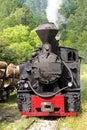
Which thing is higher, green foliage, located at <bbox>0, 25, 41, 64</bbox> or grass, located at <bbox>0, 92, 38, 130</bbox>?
green foliage, located at <bbox>0, 25, 41, 64</bbox>

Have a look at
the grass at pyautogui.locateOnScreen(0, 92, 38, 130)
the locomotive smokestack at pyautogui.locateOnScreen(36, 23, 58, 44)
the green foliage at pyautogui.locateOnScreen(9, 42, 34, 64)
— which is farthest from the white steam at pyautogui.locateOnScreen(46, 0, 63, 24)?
the locomotive smokestack at pyautogui.locateOnScreen(36, 23, 58, 44)

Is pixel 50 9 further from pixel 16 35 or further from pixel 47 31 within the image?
pixel 47 31

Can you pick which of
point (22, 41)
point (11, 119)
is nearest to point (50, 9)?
point (22, 41)

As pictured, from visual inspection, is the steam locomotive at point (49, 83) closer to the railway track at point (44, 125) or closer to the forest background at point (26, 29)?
the railway track at point (44, 125)

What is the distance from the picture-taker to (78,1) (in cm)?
7819

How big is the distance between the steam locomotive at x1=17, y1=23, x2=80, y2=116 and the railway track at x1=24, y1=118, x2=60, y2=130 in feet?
1.08

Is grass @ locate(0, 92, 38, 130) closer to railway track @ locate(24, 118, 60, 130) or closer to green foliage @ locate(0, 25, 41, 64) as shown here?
railway track @ locate(24, 118, 60, 130)

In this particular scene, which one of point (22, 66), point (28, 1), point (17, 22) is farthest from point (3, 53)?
point (28, 1)

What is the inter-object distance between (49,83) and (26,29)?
72.7ft

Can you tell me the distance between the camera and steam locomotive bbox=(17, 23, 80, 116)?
11164mm

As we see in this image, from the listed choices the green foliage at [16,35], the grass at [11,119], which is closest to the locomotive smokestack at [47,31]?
the grass at [11,119]

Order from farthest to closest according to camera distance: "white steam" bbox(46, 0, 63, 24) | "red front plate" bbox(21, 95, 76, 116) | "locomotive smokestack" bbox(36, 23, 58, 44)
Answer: "white steam" bbox(46, 0, 63, 24), "red front plate" bbox(21, 95, 76, 116), "locomotive smokestack" bbox(36, 23, 58, 44)

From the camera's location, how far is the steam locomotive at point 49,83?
11164 mm

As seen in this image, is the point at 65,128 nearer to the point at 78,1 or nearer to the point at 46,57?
the point at 46,57
